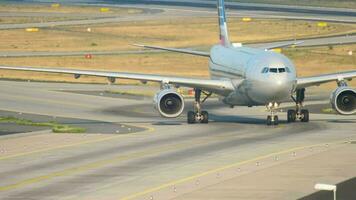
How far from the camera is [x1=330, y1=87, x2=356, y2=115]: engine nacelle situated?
71.4m

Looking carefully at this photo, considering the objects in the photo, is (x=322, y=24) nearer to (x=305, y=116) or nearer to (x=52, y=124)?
(x=305, y=116)

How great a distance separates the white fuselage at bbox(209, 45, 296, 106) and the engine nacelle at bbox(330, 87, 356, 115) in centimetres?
289

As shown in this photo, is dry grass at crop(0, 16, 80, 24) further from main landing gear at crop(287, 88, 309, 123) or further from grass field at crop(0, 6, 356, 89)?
main landing gear at crop(287, 88, 309, 123)

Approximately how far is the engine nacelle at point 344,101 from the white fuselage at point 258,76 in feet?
9.47

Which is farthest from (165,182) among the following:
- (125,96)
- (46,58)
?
(46,58)

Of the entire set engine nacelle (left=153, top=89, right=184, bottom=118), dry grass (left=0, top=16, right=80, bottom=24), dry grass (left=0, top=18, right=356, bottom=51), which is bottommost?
engine nacelle (left=153, top=89, right=184, bottom=118)

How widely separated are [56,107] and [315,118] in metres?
20.0

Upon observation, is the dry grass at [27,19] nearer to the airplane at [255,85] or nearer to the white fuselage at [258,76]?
the airplane at [255,85]

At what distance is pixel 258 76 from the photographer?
229ft

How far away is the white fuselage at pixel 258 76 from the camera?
68.9 meters

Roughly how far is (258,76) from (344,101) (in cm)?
545

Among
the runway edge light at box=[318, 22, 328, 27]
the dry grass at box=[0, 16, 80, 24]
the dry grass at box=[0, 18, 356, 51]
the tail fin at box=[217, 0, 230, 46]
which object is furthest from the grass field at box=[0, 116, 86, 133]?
the dry grass at box=[0, 16, 80, 24]

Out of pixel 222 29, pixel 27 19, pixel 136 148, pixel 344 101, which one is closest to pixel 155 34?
pixel 27 19

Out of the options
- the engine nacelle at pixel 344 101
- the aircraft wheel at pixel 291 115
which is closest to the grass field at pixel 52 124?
the aircraft wheel at pixel 291 115
